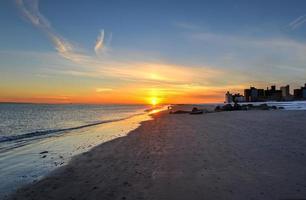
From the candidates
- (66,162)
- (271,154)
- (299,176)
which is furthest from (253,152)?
(66,162)

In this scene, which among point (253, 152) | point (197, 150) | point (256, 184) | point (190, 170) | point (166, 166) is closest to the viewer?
point (256, 184)

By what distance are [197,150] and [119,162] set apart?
3.59 meters

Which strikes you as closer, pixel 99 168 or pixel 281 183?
pixel 281 183

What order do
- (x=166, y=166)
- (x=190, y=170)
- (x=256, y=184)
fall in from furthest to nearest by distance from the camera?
(x=166, y=166) → (x=190, y=170) → (x=256, y=184)

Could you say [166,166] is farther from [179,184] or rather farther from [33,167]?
[33,167]

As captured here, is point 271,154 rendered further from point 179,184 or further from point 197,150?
point 179,184

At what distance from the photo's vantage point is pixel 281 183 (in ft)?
22.1

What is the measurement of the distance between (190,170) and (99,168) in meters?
3.14

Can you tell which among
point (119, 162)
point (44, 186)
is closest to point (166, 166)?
point (119, 162)

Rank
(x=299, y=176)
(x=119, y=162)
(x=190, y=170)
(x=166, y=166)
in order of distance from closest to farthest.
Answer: (x=299, y=176)
(x=190, y=170)
(x=166, y=166)
(x=119, y=162)

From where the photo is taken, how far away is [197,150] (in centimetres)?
1154

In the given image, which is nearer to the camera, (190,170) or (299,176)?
(299,176)

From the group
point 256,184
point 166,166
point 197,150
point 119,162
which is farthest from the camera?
point 197,150

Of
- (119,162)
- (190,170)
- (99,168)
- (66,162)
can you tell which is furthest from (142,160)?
(66,162)
